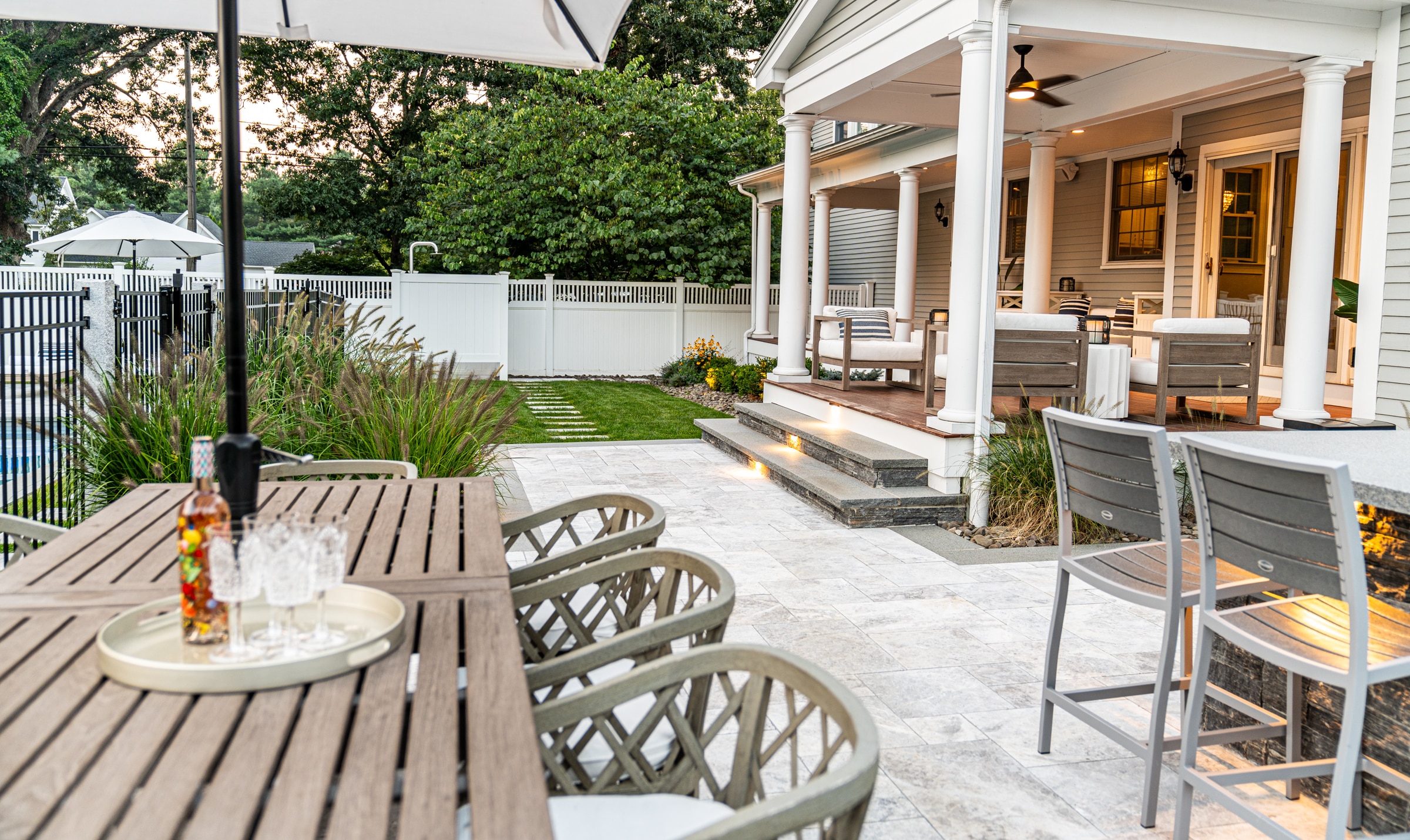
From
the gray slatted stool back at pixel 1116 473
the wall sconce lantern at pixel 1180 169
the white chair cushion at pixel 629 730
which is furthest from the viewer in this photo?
the wall sconce lantern at pixel 1180 169

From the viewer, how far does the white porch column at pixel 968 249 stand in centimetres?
619

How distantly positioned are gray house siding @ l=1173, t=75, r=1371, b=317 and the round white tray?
8.34 m

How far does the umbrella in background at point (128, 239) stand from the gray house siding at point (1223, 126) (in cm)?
1085

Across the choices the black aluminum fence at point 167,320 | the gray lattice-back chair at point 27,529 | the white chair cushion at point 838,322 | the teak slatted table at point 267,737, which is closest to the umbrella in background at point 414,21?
the gray lattice-back chair at point 27,529

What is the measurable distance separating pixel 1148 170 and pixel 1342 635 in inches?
358

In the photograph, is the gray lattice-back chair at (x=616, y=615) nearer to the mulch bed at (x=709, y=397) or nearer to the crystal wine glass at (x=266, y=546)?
the crystal wine glass at (x=266, y=546)

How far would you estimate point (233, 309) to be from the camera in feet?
5.92

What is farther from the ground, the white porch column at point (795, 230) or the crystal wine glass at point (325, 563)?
the white porch column at point (795, 230)

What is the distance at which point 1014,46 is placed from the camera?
7.55 metres

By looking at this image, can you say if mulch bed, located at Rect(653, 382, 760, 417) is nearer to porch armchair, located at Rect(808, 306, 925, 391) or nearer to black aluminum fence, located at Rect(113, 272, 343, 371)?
porch armchair, located at Rect(808, 306, 925, 391)

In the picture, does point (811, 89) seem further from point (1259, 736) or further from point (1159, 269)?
point (1259, 736)

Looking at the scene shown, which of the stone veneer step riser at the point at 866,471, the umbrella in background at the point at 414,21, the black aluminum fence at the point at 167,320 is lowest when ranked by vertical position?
the stone veneer step riser at the point at 866,471

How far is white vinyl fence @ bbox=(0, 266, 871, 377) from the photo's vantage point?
50.0 ft

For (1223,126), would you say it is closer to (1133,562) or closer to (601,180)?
(1133,562)
